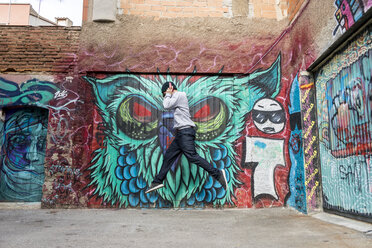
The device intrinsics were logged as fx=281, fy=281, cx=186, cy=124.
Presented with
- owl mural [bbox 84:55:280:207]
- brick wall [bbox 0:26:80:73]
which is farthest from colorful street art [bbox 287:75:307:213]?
brick wall [bbox 0:26:80:73]

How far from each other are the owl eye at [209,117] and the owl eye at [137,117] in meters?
0.71

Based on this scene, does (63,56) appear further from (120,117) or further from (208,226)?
(208,226)

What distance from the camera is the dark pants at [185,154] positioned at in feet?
13.3

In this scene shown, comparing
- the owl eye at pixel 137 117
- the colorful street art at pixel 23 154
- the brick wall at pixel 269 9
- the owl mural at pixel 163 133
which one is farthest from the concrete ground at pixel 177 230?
the brick wall at pixel 269 9

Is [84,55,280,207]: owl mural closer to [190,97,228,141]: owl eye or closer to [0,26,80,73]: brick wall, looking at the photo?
[190,97,228,141]: owl eye

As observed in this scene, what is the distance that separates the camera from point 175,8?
5.09 m

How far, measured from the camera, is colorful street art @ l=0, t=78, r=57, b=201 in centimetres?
474

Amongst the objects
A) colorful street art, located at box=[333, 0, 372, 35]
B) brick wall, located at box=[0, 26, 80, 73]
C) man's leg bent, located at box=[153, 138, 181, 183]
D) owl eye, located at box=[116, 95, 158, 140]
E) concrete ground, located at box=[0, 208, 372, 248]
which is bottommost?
concrete ground, located at box=[0, 208, 372, 248]

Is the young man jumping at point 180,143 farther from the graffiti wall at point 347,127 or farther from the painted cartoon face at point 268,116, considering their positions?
the graffiti wall at point 347,127

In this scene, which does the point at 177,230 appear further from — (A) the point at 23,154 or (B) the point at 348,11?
(A) the point at 23,154

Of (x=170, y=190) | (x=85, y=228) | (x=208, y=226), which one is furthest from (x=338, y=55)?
(x=85, y=228)

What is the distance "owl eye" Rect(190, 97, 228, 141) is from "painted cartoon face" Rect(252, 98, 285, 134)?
526 mm

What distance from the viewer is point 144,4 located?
16.7 ft

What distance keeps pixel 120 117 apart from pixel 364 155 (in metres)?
3.54
